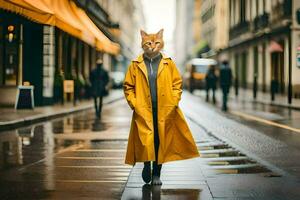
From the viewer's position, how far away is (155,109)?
22.4 ft

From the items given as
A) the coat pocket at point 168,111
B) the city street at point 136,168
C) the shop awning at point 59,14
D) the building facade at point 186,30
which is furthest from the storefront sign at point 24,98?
the building facade at point 186,30

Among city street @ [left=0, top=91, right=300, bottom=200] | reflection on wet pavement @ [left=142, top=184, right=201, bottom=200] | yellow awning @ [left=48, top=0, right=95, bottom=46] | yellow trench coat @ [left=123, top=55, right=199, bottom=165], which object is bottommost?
reflection on wet pavement @ [left=142, top=184, right=201, bottom=200]

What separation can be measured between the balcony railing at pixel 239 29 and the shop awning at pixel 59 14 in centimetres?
2030

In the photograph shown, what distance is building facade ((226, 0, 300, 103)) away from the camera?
35188 mm

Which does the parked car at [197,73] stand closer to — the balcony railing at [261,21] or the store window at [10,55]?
the balcony railing at [261,21]

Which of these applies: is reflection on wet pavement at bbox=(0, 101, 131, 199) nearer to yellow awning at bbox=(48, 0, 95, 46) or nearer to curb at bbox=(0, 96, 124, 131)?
curb at bbox=(0, 96, 124, 131)

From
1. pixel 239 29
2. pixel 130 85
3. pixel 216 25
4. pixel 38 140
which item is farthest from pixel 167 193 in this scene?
pixel 216 25

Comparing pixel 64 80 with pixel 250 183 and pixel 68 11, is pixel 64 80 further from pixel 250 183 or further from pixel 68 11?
pixel 250 183

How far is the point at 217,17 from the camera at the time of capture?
71500mm

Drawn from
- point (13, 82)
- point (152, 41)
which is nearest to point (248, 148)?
point (152, 41)

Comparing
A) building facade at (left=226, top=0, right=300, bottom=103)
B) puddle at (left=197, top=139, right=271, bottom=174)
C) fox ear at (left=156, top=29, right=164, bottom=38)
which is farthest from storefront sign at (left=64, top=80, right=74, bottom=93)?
fox ear at (left=156, top=29, right=164, bottom=38)

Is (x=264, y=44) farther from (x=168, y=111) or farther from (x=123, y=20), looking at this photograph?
(x=168, y=111)

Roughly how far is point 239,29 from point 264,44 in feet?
36.6

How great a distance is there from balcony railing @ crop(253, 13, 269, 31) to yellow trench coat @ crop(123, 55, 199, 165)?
37.6 m
